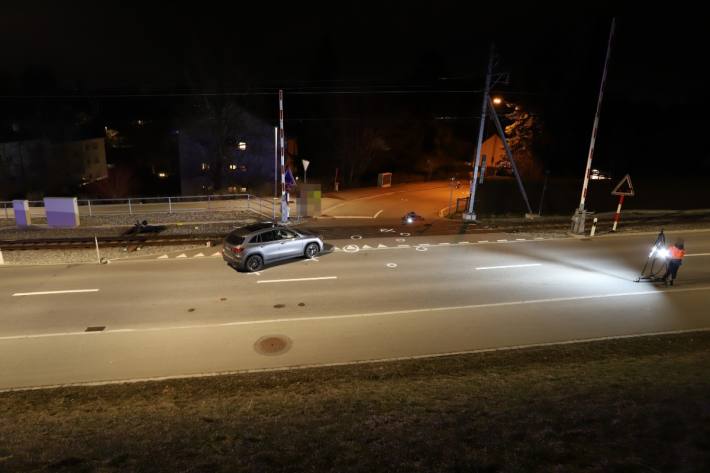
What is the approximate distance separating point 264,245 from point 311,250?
2.08m

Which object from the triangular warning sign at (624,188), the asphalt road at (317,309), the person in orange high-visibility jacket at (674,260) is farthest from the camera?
the triangular warning sign at (624,188)

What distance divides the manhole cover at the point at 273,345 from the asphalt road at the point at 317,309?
52 millimetres

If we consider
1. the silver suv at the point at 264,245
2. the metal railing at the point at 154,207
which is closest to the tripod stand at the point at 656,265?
the silver suv at the point at 264,245

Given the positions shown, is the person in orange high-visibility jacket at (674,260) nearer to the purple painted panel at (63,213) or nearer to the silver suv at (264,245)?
the silver suv at (264,245)

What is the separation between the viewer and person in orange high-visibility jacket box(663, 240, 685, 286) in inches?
548

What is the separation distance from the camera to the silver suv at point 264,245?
1554cm

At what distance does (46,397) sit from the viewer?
27.6 feet

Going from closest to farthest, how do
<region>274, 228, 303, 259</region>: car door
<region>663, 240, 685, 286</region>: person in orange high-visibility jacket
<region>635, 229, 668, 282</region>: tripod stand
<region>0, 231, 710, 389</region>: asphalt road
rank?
1. <region>0, 231, 710, 389</region>: asphalt road
2. <region>663, 240, 685, 286</region>: person in orange high-visibility jacket
3. <region>635, 229, 668, 282</region>: tripod stand
4. <region>274, 228, 303, 259</region>: car door

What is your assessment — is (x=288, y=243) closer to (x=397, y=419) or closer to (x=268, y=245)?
(x=268, y=245)

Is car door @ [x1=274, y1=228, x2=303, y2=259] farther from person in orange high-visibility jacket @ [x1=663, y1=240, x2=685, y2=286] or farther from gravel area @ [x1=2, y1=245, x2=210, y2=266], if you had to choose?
person in orange high-visibility jacket @ [x1=663, y1=240, x2=685, y2=286]

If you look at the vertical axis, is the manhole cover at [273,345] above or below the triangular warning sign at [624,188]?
below

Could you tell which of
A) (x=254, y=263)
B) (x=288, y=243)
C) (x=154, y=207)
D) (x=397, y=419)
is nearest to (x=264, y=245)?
(x=254, y=263)

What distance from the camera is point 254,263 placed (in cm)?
1584

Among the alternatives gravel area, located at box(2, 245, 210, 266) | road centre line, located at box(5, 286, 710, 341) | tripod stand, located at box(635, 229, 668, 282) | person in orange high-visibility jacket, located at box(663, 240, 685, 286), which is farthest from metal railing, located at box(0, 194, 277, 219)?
person in orange high-visibility jacket, located at box(663, 240, 685, 286)
